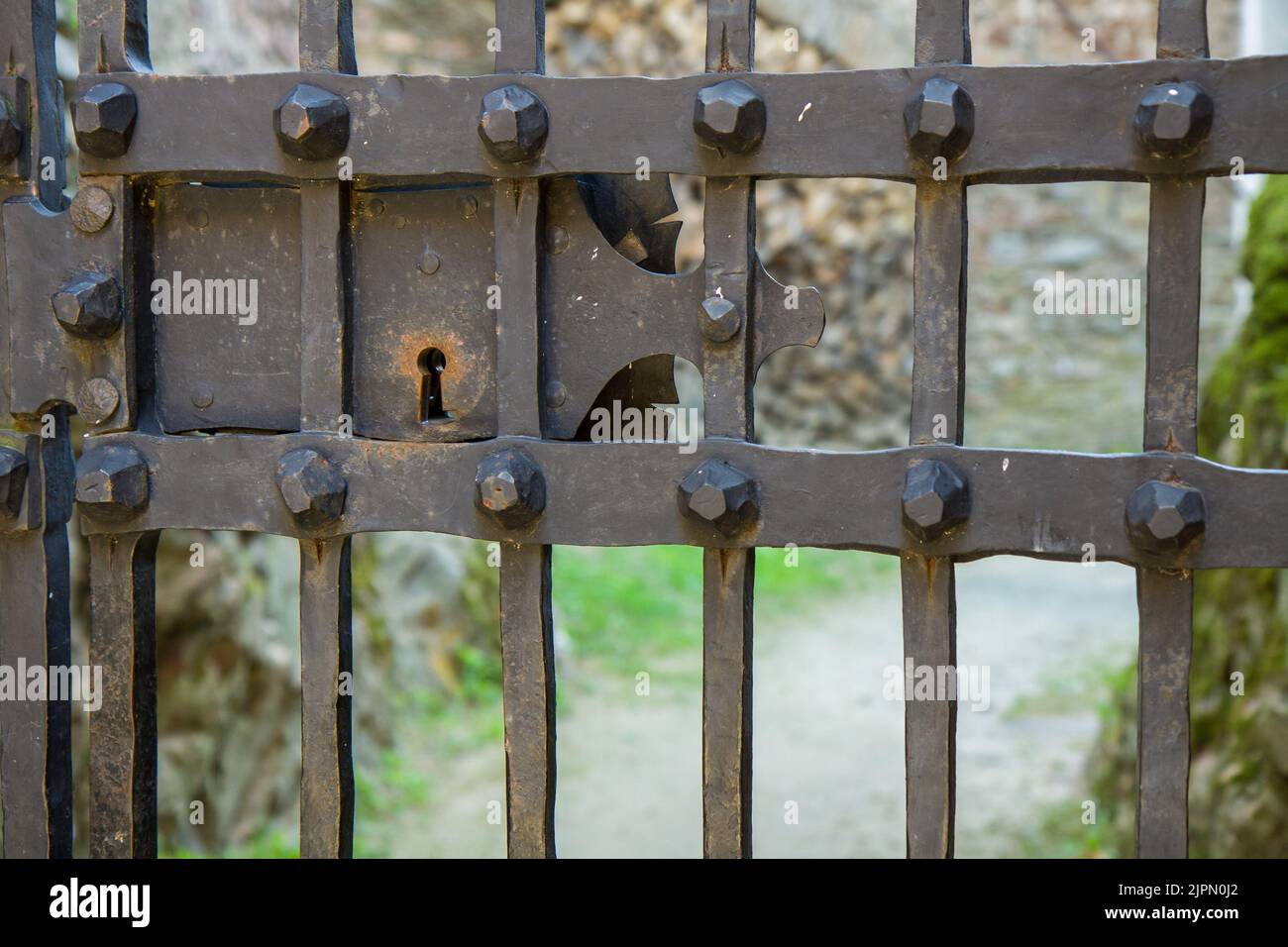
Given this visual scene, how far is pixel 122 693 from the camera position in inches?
51.6

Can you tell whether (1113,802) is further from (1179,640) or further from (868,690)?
(1179,640)

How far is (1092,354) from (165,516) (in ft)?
28.6

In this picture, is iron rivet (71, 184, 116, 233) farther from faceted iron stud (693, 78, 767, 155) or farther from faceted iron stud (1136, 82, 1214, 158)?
faceted iron stud (1136, 82, 1214, 158)

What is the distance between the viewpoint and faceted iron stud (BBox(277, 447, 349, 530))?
123cm

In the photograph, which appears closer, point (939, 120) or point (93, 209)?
point (939, 120)

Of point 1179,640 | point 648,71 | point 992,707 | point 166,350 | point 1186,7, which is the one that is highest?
point 648,71

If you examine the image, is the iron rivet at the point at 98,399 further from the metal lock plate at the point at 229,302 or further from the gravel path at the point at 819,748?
the gravel path at the point at 819,748

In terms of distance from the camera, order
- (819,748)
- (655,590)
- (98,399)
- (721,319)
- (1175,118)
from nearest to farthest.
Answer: (1175,118)
(721,319)
(98,399)
(819,748)
(655,590)

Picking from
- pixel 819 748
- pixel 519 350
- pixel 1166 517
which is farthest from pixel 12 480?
pixel 819 748

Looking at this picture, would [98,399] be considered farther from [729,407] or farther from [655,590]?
[655,590]

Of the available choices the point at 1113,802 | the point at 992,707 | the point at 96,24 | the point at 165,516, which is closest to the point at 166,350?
the point at 165,516

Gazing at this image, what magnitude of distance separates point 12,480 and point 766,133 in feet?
2.77

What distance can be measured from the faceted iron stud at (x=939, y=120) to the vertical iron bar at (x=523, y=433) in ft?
1.19

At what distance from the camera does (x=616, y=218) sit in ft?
4.31
